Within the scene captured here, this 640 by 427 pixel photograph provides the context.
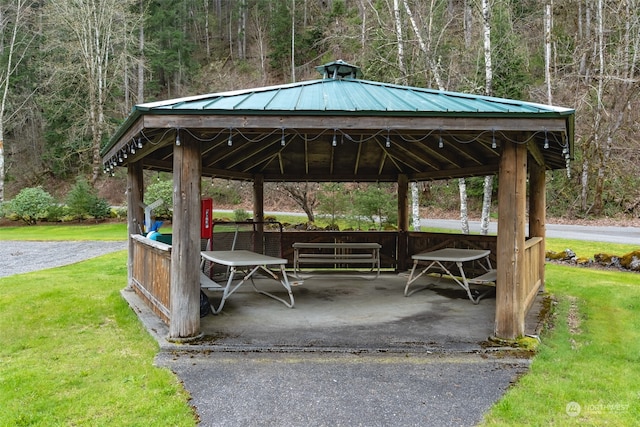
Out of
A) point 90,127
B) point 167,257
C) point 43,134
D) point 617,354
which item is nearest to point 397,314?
point 617,354

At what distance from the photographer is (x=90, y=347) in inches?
174

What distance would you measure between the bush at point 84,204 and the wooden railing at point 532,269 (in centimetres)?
1798

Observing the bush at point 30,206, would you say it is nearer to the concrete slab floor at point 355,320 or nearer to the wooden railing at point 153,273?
the wooden railing at point 153,273

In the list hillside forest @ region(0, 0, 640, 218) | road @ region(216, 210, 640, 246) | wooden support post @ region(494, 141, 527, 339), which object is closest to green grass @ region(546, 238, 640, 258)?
road @ region(216, 210, 640, 246)

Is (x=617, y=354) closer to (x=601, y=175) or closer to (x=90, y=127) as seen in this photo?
(x=601, y=175)

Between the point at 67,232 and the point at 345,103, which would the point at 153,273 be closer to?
the point at 345,103

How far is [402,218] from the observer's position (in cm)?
870

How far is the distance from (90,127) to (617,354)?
26.4 metres

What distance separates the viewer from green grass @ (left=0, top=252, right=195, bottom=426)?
2979mm

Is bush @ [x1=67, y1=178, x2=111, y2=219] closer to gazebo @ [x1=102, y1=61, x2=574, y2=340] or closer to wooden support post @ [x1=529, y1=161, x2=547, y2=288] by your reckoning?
gazebo @ [x1=102, y1=61, x2=574, y2=340]

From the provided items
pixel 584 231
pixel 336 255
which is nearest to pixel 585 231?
pixel 584 231

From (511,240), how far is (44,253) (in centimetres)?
1211

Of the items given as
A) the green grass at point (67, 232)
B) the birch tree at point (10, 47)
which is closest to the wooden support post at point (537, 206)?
the green grass at point (67, 232)

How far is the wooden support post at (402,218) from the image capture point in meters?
8.61
